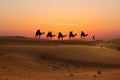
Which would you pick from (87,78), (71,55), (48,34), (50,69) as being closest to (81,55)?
(71,55)

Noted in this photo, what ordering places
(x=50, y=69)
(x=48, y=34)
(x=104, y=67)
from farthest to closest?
1. (x=48, y=34)
2. (x=104, y=67)
3. (x=50, y=69)

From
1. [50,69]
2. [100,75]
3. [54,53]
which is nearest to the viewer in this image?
[100,75]

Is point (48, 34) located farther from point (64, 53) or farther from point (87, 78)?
point (87, 78)

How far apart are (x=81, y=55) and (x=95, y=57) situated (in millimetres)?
1258

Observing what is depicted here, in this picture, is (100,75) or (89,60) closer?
(100,75)

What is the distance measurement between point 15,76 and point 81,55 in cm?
1125

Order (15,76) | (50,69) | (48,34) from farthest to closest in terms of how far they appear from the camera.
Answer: (48,34) → (50,69) → (15,76)

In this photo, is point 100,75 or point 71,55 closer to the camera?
point 100,75

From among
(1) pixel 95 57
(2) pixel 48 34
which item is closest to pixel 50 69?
(1) pixel 95 57

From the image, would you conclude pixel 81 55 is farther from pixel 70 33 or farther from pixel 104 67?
pixel 70 33

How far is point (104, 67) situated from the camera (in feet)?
85.4

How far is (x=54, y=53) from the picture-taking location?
2833 cm

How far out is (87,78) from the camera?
1941cm

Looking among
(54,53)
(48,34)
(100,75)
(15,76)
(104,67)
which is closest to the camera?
(15,76)
